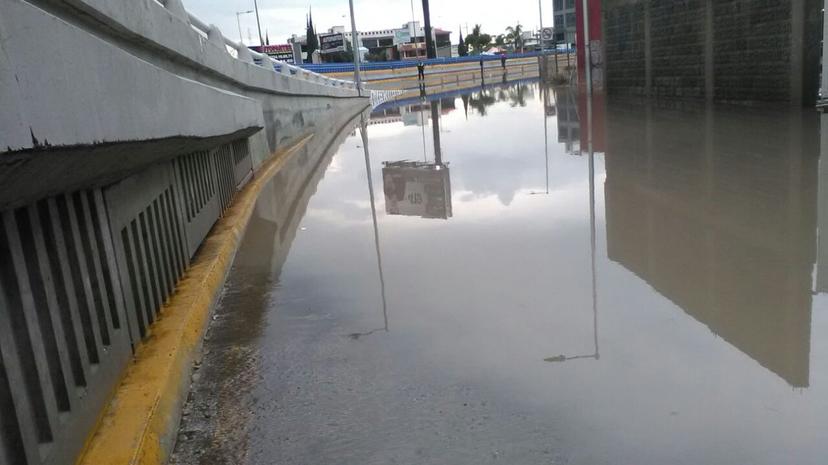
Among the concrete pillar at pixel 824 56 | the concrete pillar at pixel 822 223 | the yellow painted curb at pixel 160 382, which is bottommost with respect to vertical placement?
the concrete pillar at pixel 822 223

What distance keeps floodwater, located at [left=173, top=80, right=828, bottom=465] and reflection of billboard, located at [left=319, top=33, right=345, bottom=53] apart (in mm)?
119964

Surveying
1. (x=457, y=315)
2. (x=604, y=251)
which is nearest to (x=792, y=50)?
(x=604, y=251)

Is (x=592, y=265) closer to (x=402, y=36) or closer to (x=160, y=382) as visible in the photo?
(x=160, y=382)

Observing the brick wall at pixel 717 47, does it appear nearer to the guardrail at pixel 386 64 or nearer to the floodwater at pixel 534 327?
the floodwater at pixel 534 327

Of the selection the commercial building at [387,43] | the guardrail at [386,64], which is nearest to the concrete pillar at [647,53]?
the guardrail at [386,64]

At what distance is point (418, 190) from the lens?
9703 millimetres

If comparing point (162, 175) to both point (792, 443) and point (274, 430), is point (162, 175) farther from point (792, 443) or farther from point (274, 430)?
point (792, 443)

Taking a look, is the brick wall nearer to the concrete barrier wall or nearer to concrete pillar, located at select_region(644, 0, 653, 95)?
concrete pillar, located at select_region(644, 0, 653, 95)

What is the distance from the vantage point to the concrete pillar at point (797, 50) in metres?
15.0

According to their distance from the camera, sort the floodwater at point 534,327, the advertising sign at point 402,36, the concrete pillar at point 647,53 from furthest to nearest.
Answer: the advertising sign at point 402,36 → the concrete pillar at point 647,53 → the floodwater at point 534,327

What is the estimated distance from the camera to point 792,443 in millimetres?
2916

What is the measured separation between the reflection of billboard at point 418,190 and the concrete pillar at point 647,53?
13.8 meters

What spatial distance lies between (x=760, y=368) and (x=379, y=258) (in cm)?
339

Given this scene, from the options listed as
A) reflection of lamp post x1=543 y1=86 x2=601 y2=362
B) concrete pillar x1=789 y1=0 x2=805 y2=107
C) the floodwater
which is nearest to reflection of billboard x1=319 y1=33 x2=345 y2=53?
concrete pillar x1=789 y1=0 x2=805 y2=107
